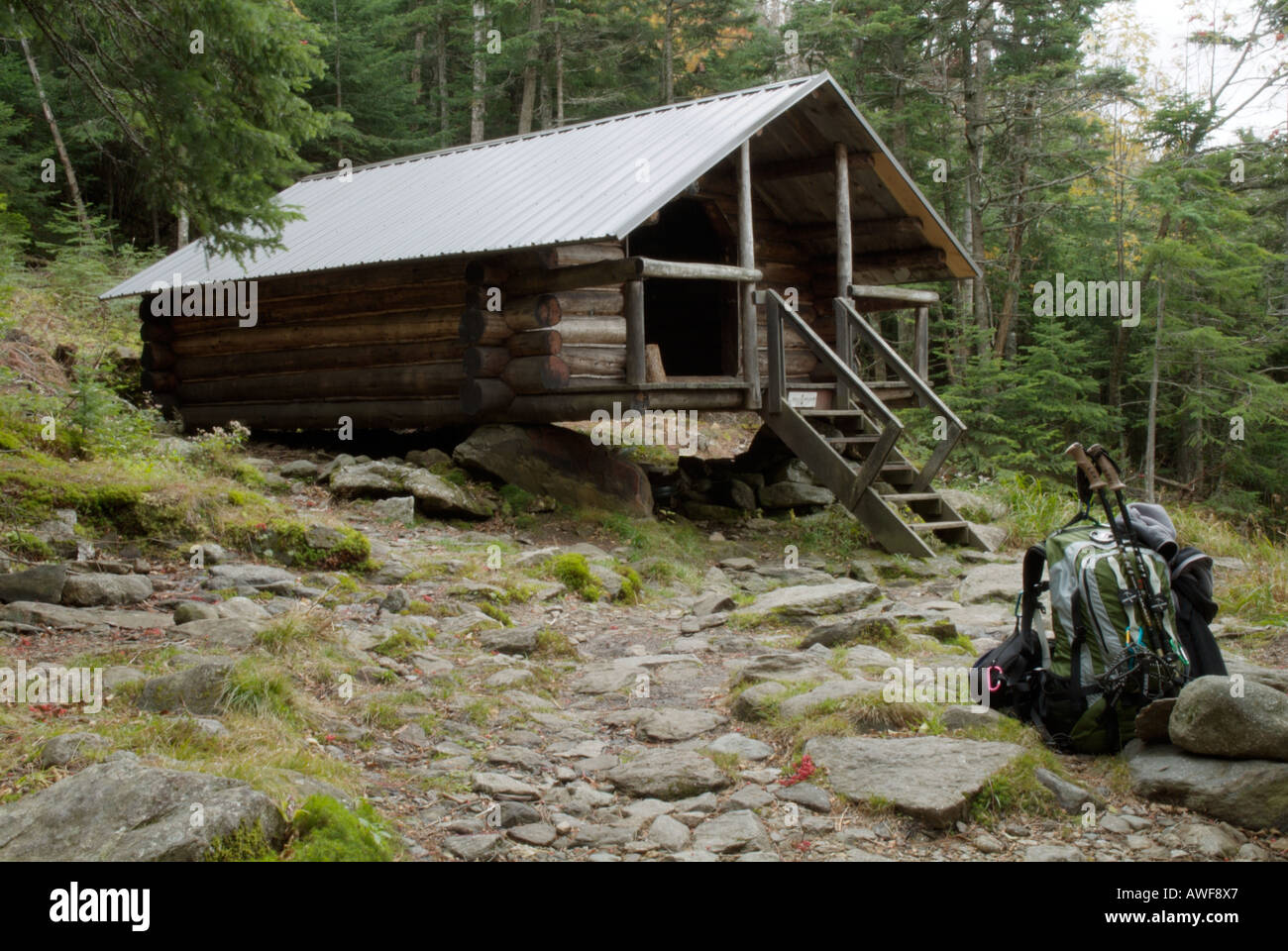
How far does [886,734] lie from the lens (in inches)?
182

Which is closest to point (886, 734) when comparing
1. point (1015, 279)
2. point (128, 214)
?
point (1015, 279)

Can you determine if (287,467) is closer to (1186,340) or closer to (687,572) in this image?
(687,572)

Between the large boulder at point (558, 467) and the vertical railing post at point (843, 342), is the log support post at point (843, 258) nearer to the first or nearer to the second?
the vertical railing post at point (843, 342)

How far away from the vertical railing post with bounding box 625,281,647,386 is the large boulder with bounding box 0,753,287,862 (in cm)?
711

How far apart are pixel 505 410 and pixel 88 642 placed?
622 centimetres

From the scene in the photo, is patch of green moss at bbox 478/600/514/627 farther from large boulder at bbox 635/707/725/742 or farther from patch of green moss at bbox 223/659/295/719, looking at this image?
patch of green moss at bbox 223/659/295/719

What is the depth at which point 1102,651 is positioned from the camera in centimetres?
436

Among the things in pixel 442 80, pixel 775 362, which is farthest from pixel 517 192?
pixel 442 80

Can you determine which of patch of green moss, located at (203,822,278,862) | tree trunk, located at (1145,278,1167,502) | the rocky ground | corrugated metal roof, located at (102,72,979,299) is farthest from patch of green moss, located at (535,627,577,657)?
tree trunk, located at (1145,278,1167,502)

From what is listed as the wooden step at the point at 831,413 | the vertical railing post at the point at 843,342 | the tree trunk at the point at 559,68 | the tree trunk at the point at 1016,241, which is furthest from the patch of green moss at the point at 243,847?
the tree trunk at the point at 559,68

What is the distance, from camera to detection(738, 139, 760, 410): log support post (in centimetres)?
1079

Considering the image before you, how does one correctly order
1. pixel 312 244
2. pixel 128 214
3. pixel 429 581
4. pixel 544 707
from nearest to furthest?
pixel 544 707, pixel 429 581, pixel 312 244, pixel 128 214

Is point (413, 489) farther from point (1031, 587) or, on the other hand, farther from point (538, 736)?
point (1031, 587)

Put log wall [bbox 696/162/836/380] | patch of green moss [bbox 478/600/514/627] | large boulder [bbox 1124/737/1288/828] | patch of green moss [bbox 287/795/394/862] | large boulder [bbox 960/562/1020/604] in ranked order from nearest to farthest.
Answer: patch of green moss [bbox 287/795/394/862] → large boulder [bbox 1124/737/1288/828] → patch of green moss [bbox 478/600/514/627] → large boulder [bbox 960/562/1020/604] → log wall [bbox 696/162/836/380]
